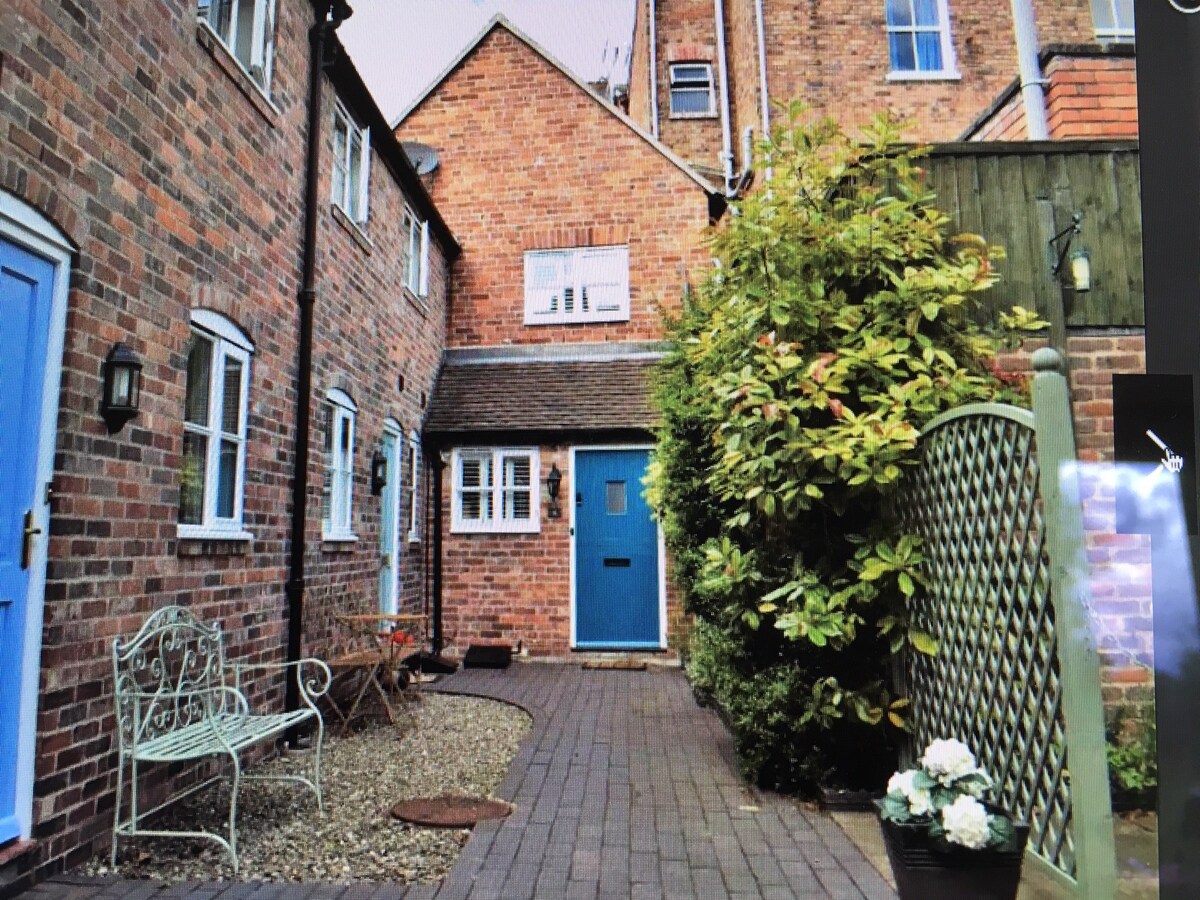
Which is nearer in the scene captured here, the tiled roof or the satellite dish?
the tiled roof

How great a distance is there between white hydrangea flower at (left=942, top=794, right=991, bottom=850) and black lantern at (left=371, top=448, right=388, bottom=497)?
238 inches

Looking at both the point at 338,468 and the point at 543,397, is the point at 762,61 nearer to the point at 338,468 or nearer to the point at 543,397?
the point at 543,397

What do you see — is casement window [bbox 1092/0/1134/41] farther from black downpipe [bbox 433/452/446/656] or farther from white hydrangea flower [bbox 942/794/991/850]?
black downpipe [bbox 433/452/446/656]

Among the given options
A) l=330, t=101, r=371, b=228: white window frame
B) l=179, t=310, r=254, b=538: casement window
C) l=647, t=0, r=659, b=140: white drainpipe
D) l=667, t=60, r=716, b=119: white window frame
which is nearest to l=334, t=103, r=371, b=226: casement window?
l=330, t=101, r=371, b=228: white window frame

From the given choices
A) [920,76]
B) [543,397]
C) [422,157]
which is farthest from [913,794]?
[920,76]

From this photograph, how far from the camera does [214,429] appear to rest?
14.5ft

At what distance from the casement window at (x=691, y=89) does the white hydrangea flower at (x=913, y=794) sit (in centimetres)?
1361

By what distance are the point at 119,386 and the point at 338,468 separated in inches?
126

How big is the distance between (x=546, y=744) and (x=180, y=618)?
2.55 metres

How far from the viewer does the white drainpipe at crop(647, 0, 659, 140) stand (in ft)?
→ 45.7

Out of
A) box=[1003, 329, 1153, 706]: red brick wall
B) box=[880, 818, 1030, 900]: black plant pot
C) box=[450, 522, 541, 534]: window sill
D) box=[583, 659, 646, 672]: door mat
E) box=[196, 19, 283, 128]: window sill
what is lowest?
box=[583, 659, 646, 672]: door mat

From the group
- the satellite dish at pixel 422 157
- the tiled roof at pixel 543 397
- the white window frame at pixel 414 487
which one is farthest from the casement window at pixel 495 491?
the satellite dish at pixel 422 157

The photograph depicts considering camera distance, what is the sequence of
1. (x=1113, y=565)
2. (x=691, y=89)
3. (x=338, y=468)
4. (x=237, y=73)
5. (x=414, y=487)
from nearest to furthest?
Answer: 1. (x=1113, y=565)
2. (x=237, y=73)
3. (x=338, y=468)
4. (x=414, y=487)
5. (x=691, y=89)

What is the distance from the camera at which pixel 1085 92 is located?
3.33 metres
